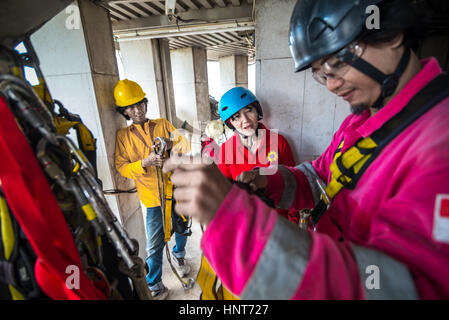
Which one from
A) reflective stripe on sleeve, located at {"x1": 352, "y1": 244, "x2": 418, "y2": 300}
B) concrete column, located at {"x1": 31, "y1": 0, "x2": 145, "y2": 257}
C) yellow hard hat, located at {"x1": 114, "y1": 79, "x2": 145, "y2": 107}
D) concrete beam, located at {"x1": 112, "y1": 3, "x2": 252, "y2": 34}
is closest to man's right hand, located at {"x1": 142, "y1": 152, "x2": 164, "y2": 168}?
concrete column, located at {"x1": 31, "y1": 0, "x2": 145, "y2": 257}

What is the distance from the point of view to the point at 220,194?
0.57m

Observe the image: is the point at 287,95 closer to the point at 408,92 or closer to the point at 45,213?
the point at 408,92

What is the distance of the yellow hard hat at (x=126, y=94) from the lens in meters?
2.58

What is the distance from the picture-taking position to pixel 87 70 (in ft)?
7.73

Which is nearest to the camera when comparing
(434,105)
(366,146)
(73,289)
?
(434,105)

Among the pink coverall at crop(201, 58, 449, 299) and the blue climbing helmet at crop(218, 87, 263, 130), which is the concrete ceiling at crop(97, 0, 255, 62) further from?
the pink coverall at crop(201, 58, 449, 299)

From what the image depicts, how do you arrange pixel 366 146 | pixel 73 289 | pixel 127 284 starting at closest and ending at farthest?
pixel 73 289 → pixel 366 146 → pixel 127 284

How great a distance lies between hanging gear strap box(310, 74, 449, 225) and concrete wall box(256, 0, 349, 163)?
4.90 ft

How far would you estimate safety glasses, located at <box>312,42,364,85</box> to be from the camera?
0.85 metres

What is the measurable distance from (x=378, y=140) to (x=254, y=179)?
661mm

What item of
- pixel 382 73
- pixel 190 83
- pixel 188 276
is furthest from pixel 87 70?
pixel 190 83

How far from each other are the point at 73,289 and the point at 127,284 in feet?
1.30
